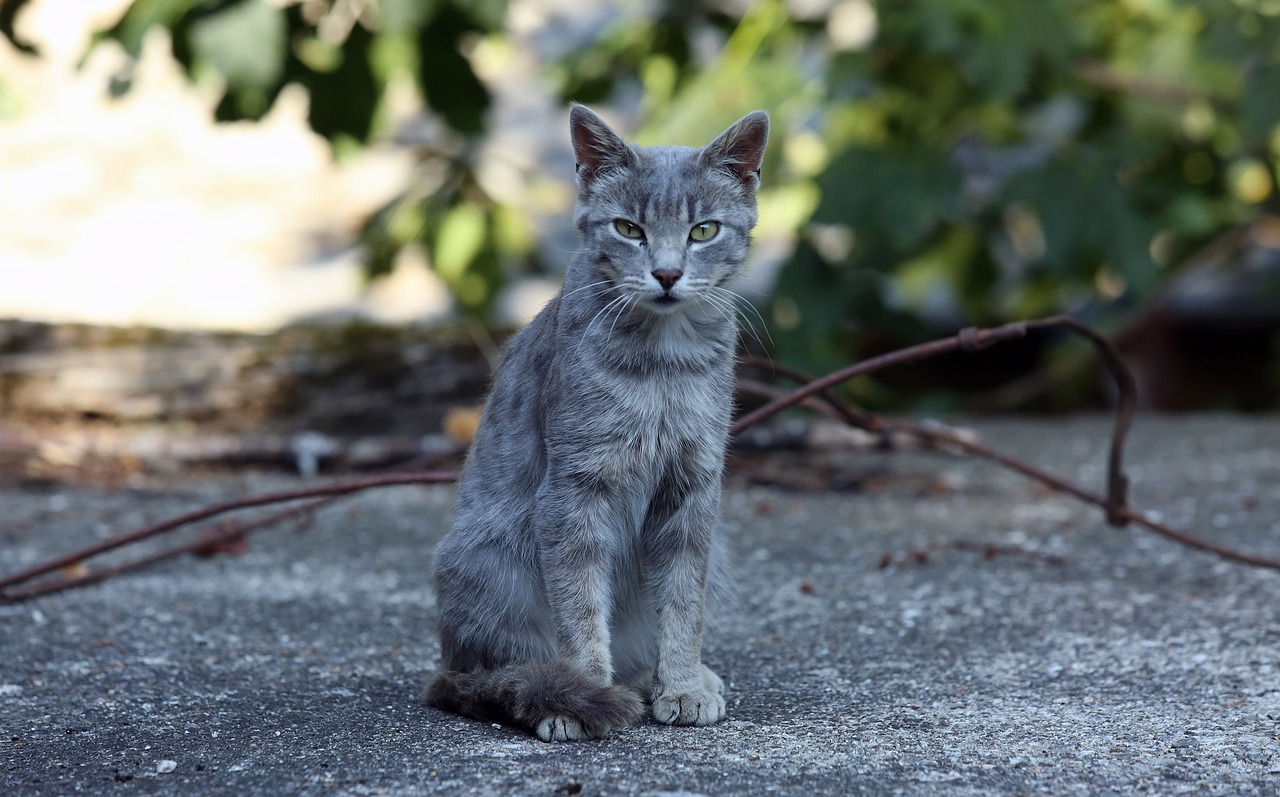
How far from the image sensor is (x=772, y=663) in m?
3.05

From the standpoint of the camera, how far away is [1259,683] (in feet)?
8.97

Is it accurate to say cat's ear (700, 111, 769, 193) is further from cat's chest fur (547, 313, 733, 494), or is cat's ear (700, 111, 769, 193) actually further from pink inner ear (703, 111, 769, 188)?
cat's chest fur (547, 313, 733, 494)

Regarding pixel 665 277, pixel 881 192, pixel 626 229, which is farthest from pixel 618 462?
pixel 881 192

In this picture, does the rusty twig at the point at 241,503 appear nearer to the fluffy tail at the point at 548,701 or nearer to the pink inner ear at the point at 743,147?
the fluffy tail at the point at 548,701

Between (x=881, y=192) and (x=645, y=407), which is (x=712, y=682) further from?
(x=881, y=192)

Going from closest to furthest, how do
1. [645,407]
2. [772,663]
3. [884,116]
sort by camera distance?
1. [645,407]
2. [772,663]
3. [884,116]

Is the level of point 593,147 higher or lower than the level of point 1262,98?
lower

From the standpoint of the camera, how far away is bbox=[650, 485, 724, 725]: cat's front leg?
8.71 ft

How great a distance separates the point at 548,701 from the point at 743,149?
52.4 inches

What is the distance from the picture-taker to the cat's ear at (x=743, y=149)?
9.34 feet

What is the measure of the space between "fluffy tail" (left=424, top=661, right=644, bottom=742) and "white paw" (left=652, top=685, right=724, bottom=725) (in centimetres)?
7

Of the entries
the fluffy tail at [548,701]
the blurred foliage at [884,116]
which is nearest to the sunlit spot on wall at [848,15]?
the blurred foliage at [884,116]

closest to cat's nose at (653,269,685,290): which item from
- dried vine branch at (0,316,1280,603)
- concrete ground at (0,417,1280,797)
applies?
dried vine branch at (0,316,1280,603)

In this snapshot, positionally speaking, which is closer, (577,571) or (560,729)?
(560,729)
